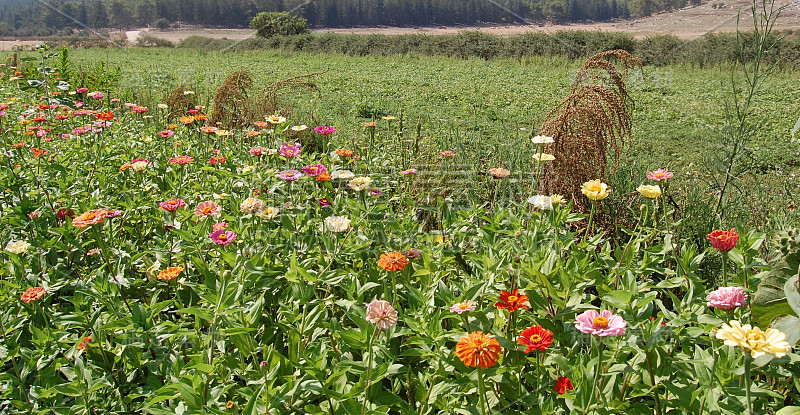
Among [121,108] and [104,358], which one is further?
[121,108]

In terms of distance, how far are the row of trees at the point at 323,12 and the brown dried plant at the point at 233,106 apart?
3.13 feet

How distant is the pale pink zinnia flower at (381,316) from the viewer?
99cm

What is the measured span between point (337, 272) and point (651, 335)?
2.77 ft

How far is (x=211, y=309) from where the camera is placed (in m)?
1.19

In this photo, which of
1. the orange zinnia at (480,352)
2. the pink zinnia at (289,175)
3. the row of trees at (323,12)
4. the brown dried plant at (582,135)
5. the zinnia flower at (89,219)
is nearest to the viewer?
the orange zinnia at (480,352)

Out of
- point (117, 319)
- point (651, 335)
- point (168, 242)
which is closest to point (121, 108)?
point (168, 242)

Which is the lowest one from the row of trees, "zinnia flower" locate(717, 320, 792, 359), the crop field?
the crop field

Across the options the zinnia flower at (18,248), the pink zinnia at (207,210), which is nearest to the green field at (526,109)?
the pink zinnia at (207,210)

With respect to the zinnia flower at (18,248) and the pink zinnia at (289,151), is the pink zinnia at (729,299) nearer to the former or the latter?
the pink zinnia at (289,151)

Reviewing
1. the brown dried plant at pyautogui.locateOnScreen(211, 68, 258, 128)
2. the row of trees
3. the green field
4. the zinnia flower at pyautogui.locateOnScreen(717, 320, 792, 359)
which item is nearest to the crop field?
the zinnia flower at pyautogui.locateOnScreen(717, 320, 792, 359)

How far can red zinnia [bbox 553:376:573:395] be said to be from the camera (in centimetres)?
106

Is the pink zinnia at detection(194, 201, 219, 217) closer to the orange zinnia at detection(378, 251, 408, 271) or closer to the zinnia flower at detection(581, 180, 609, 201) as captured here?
the orange zinnia at detection(378, 251, 408, 271)

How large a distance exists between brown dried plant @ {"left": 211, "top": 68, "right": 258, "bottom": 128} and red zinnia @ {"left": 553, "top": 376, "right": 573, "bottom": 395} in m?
3.74

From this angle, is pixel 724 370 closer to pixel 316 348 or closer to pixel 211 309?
pixel 316 348
